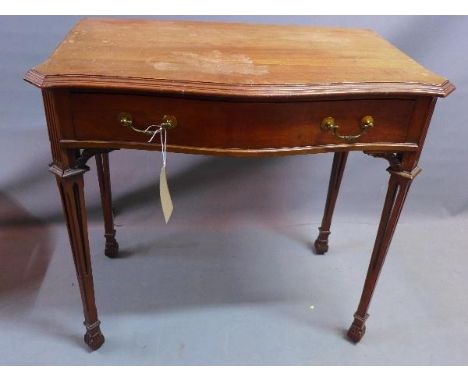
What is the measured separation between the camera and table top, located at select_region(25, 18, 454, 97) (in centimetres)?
77

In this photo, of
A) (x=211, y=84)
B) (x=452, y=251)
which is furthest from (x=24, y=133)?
(x=452, y=251)

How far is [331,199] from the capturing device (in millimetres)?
1354

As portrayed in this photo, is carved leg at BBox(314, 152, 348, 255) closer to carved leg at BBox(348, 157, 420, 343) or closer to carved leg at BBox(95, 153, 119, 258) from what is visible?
carved leg at BBox(348, 157, 420, 343)

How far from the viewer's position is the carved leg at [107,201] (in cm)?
121

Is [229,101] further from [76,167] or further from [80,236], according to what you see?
[80,236]

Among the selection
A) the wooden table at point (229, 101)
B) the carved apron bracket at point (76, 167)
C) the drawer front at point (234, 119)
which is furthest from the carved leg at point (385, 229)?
the carved apron bracket at point (76, 167)

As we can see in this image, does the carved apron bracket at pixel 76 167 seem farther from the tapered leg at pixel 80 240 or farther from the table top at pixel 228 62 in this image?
the table top at pixel 228 62

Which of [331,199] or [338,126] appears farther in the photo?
[331,199]

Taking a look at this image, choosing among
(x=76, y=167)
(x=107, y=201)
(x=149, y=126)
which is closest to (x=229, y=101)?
(x=149, y=126)

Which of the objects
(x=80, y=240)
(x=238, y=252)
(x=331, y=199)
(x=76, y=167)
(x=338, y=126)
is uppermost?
(x=338, y=126)

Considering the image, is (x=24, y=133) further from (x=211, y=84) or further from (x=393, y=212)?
(x=393, y=212)

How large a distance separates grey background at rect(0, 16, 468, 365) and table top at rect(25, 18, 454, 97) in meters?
0.31

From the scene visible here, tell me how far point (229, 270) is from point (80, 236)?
516 mm

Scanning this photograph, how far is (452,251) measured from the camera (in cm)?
146
